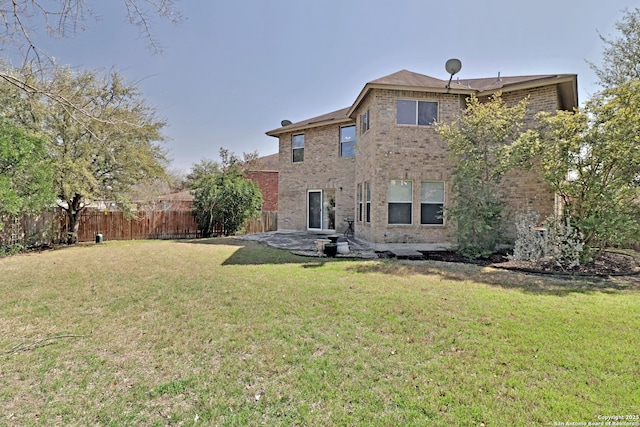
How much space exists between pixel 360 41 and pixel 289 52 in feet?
9.26

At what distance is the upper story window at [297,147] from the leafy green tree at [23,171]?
33.7 feet

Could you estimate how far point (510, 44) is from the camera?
40.1 feet

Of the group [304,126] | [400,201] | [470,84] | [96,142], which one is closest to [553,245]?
[400,201]

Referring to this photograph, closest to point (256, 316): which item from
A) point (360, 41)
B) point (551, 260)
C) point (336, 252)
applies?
point (336, 252)

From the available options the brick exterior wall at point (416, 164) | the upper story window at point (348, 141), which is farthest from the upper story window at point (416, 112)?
the upper story window at point (348, 141)

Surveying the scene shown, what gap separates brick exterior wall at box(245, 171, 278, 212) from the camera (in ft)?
96.3

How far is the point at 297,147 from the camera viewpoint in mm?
17516

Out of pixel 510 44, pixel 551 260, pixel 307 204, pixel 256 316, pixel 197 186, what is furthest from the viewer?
pixel 197 186

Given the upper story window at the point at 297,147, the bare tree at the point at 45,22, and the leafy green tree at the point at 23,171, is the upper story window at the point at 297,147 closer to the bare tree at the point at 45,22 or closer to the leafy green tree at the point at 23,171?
the leafy green tree at the point at 23,171

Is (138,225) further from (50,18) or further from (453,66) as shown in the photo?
(453,66)

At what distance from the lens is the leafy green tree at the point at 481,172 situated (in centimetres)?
973

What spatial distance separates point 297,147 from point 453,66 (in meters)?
8.70

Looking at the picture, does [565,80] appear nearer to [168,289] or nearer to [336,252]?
[336,252]

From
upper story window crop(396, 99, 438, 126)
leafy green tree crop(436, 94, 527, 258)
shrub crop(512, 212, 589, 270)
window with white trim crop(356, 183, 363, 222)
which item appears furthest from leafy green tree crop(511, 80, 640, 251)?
window with white trim crop(356, 183, 363, 222)
